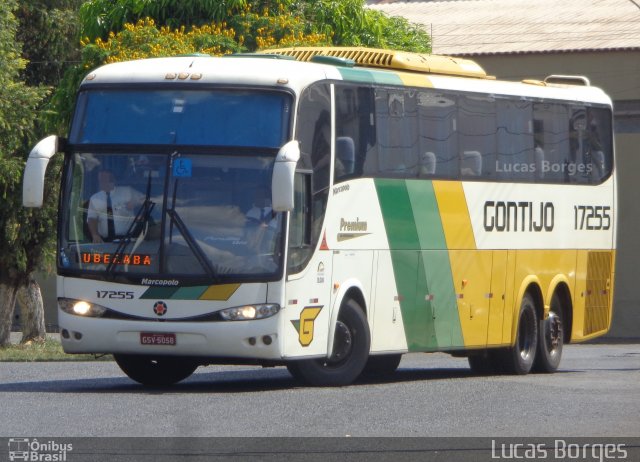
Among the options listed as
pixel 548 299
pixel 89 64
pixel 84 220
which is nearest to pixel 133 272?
pixel 84 220

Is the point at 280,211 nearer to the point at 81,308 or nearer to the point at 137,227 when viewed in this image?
the point at 137,227

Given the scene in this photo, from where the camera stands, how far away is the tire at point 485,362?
1906 cm

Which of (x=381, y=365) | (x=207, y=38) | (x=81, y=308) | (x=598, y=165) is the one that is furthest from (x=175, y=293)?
(x=207, y=38)

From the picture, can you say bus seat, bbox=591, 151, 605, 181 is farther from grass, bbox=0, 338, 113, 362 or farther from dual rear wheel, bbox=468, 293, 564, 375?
grass, bbox=0, 338, 113, 362

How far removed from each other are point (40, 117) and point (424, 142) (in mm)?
12975

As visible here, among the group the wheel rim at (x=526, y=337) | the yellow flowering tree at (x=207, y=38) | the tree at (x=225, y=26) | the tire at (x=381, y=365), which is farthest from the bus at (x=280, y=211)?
the tree at (x=225, y=26)

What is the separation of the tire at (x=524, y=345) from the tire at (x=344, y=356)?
3917 millimetres

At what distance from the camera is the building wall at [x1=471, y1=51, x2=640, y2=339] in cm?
3719

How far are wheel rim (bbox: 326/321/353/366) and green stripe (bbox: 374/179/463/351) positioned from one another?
1.20m

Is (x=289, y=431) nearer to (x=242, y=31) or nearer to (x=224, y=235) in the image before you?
(x=224, y=235)

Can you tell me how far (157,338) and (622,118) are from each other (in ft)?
82.8

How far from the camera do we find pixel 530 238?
18.9 metres

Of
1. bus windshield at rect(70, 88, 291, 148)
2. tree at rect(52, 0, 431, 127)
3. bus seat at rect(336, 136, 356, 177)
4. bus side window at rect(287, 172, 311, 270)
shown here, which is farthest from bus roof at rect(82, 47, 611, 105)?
tree at rect(52, 0, 431, 127)
